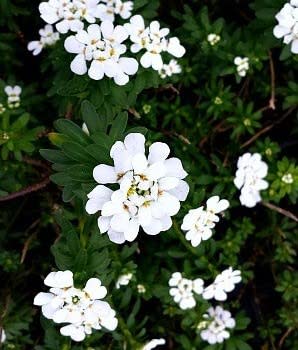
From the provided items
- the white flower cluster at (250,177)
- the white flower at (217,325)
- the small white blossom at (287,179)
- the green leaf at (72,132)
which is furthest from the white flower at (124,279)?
the green leaf at (72,132)

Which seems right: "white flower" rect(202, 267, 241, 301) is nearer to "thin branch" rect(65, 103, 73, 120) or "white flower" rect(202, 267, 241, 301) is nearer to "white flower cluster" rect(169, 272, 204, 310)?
"white flower cluster" rect(169, 272, 204, 310)

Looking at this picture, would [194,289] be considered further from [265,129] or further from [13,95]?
[13,95]

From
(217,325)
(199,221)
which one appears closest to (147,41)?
(199,221)

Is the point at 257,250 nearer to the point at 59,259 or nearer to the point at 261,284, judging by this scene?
the point at 261,284

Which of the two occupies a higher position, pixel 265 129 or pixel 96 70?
pixel 96 70

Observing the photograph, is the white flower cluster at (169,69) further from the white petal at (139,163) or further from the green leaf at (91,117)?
the white petal at (139,163)

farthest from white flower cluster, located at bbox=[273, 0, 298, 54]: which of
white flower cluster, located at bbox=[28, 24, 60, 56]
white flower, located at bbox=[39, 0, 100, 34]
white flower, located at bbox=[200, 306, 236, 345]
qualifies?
white flower, located at bbox=[200, 306, 236, 345]
